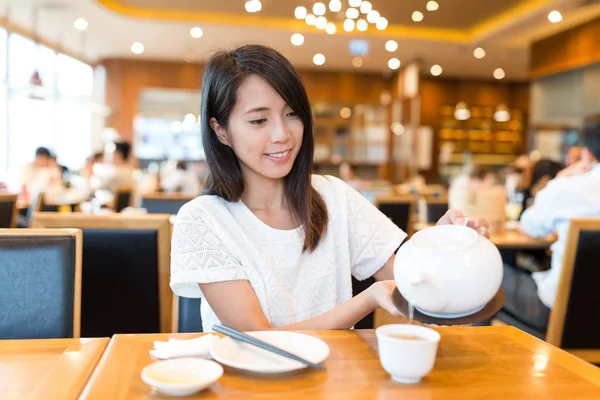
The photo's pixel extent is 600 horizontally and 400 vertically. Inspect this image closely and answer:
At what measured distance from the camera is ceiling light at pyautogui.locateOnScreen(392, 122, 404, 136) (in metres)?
12.6

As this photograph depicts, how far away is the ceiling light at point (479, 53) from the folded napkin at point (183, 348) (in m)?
9.34

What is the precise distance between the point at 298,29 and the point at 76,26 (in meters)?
3.09

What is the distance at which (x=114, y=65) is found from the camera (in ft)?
39.1

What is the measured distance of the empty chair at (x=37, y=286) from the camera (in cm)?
134

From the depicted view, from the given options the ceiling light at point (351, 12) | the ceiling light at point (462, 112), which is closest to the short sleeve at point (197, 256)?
the ceiling light at point (351, 12)

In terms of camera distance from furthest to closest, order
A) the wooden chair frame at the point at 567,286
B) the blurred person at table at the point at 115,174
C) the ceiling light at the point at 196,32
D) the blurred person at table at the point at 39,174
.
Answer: the ceiling light at the point at 196,32 < the blurred person at table at the point at 115,174 < the blurred person at table at the point at 39,174 < the wooden chair frame at the point at 567,286

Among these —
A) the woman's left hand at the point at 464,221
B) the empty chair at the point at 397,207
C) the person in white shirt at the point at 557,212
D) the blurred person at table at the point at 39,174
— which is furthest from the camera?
the blurred person at table at the point at 39,174

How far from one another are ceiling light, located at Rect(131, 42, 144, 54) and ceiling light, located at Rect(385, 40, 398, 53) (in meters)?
4.12

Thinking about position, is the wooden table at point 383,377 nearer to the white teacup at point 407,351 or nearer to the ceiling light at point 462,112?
the white teacup at point 407,351

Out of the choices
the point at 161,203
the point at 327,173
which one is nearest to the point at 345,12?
the point at 327,173

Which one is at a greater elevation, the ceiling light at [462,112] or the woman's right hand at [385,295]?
the ceiling light at [462,112]

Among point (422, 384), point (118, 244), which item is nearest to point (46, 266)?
point (118, 244)

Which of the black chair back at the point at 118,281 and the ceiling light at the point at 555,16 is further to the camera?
the ceiling light at the point at 555,16

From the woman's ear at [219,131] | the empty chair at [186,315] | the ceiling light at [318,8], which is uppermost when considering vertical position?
the ceiling light at [318,8]
